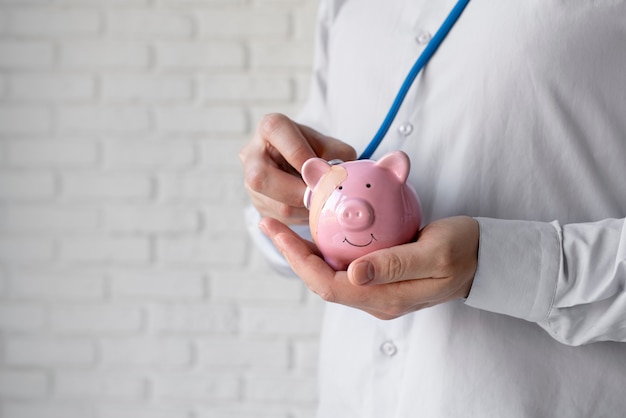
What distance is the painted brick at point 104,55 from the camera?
52.2 inches

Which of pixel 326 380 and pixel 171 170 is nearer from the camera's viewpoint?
pixel 326 380

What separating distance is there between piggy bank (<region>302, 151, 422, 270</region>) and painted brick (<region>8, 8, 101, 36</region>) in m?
0.92

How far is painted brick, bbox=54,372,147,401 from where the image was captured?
1381mm

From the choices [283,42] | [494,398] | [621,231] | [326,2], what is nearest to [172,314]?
[283,42]

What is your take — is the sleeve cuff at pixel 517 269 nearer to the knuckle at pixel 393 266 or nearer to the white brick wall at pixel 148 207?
the knuckle at pixel 393 266

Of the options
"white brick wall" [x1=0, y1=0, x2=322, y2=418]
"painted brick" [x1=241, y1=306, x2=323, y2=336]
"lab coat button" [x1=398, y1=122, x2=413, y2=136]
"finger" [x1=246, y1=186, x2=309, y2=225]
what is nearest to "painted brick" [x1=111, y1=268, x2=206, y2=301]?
"white brick wall" [x1=0, y1=0, x2=322, y2=418]

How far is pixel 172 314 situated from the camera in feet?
4.45

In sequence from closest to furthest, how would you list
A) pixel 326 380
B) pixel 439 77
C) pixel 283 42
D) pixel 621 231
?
pixel 621 231
pixel 439 77
pixel 326 380
pixel 283 42

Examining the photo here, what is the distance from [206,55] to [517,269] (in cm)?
90

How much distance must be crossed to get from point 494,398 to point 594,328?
115 mm

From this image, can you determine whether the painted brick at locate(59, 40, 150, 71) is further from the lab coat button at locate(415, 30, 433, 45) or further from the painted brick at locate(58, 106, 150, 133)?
the lab coat button at locate(415, 30, 433, 45)

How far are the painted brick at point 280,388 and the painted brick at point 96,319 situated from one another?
26cm

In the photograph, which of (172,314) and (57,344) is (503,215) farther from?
(57,344)

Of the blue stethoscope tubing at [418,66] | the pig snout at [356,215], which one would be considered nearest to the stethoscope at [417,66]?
the blue stethoscope tubing at [418,66]
